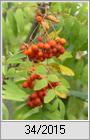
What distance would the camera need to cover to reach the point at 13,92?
1.98 metres

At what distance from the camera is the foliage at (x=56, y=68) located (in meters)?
2.02

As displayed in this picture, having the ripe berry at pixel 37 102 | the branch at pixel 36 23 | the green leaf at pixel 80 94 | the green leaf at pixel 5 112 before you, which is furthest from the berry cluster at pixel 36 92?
the green leaf at pixel 80 94

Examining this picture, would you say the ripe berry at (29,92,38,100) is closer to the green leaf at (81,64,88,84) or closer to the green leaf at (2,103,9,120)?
the green leaf at (2,103,9,120)

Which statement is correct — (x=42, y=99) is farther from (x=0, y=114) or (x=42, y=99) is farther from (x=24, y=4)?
(x=24, y=4)

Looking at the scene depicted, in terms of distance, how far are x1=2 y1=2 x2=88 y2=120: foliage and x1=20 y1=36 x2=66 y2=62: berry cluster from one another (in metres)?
0.04

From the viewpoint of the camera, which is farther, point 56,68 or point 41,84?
point 56,68

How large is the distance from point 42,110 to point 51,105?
0.05 m

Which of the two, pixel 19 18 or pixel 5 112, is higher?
pixel 19 18

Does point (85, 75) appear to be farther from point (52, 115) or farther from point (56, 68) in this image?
point (52, 115)

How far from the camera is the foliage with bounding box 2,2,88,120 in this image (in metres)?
2.02

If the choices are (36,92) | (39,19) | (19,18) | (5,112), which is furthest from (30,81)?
(19,18)

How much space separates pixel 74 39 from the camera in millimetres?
2350

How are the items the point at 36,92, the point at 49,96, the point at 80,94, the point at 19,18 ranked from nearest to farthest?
the point at 49,96 → the point at 36,92 → the point at 19,18 → the point at 80,94

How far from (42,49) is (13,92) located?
236 mm
